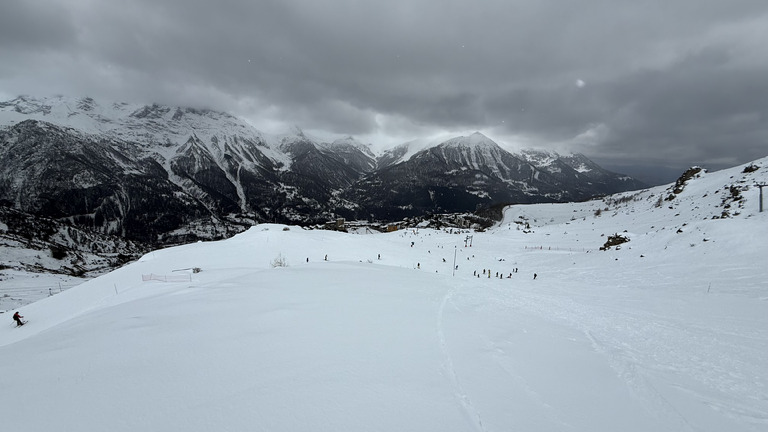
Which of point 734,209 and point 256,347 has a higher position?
point 734,209

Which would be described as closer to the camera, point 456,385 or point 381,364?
point 456,385

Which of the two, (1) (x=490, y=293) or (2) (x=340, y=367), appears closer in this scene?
(2) (x=340, y=367)

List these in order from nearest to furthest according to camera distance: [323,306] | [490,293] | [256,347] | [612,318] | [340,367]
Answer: [340,367]
[256,347]
[323,306]
[612,318]
[490,293]

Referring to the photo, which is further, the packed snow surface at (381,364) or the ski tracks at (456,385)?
the ski tracks at (456,385)

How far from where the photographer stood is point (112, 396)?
3273 millimetres

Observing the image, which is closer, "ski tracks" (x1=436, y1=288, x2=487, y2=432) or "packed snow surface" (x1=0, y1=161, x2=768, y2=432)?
"packed snow surface" (x1=0, y1=161, x2=768, y2=432)

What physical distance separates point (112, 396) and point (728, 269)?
26.7m

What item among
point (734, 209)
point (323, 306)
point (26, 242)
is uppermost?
point (734, 209)

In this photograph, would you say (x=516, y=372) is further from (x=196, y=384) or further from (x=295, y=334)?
(x=196, y=384)

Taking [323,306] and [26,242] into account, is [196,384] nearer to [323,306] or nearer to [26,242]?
[323,306]

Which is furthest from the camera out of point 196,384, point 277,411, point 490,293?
point 490,293

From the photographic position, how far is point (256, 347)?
477 cm

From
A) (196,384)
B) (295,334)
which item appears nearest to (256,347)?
(295,334)

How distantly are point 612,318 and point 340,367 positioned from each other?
9.62 metres
